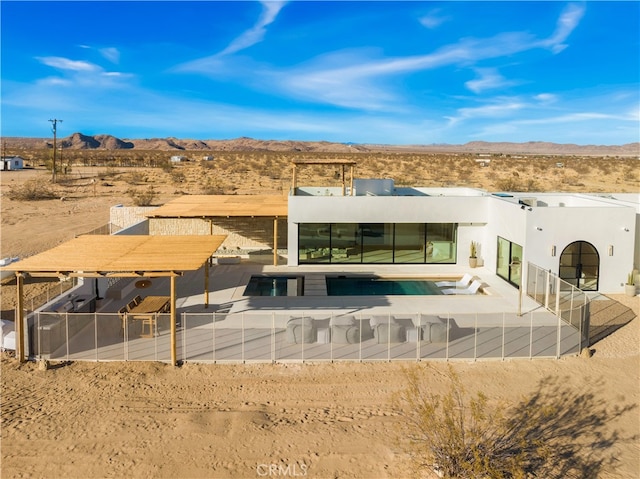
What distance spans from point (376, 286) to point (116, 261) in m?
10.0

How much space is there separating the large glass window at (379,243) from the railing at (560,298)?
5.50 metres

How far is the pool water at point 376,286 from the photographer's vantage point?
19328 mm

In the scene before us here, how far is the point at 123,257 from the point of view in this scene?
14016 millimetres

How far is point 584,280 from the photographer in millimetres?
19281

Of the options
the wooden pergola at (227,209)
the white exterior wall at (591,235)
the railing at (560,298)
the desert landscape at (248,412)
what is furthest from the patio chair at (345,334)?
the wooden pergola at (227,209)

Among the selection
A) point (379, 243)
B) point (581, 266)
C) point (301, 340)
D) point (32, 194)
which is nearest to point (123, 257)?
point (301, 340)

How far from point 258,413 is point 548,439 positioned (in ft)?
17.8

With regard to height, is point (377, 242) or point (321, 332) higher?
point (377, 242)

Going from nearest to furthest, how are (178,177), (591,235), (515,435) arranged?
(515,435) < (591,235) < (178,177)

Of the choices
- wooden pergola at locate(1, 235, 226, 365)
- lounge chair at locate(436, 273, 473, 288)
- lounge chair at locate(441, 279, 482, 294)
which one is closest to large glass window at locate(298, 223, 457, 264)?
lounge chair at locate(436, 273, 473, 288)

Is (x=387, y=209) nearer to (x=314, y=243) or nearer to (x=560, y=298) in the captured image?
(x=314, y=243)

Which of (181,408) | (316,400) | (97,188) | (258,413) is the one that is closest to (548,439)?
(316,400)

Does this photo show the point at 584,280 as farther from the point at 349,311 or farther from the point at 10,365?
the point at 10,365

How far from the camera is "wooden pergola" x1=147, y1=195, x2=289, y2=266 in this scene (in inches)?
866
